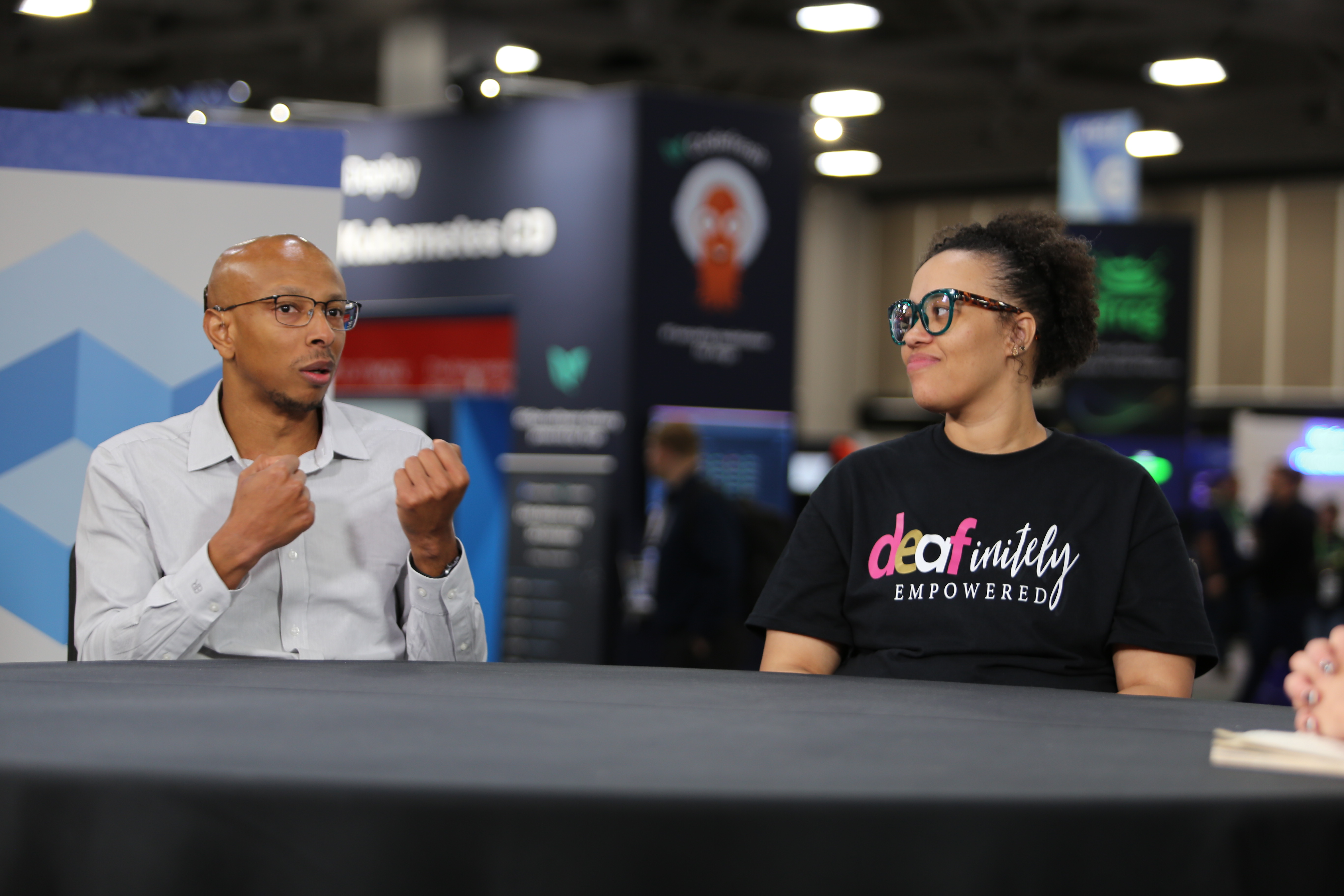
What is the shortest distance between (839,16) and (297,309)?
8.39 m

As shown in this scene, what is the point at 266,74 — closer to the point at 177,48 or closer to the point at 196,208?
the point at 177,48

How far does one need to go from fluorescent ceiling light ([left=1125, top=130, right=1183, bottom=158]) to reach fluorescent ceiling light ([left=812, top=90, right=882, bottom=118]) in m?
2.55

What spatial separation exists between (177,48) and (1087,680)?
38.9 ft

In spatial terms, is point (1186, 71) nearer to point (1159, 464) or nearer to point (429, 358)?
point (1159, 464)

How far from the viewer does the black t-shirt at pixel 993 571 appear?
1.91 m

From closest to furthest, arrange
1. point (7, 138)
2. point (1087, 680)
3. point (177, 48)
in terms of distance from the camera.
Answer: point (1087, 680), point (7, 138), point (177, 48)

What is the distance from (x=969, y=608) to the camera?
6.34 feet

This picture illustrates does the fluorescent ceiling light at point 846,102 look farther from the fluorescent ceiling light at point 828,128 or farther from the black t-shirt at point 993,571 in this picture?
the black t-shirt at point 993,571

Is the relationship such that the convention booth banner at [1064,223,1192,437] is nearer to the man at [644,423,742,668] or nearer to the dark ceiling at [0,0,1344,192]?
the man at [644,423,742,668]

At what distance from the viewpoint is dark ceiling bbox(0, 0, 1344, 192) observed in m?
10.4

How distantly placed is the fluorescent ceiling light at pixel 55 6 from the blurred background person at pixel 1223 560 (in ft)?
25.3

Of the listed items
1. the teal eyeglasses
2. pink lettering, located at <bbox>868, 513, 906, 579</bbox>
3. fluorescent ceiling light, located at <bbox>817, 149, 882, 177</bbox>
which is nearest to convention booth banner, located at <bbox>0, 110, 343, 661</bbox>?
the teal eyeglasses

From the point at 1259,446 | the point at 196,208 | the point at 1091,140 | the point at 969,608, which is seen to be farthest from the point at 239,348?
the point at 1259,446

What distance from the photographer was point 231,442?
2.13m
